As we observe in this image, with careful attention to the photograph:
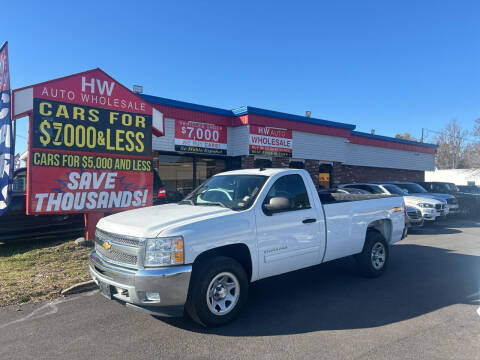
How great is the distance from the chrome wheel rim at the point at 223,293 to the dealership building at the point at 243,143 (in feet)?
28.1

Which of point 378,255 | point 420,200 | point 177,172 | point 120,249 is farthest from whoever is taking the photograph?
point 177,172

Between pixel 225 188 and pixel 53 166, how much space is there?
14.4ft

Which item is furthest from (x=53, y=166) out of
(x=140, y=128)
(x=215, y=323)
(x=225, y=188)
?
(x=215, y=323)

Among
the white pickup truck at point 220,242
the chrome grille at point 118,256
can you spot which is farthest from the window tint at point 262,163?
the chrome grille at point 118,256

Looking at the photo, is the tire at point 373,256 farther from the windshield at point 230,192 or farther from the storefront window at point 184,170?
the storefront window at point 184,170

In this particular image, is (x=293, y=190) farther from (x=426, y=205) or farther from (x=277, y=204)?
(x=426, y=205)

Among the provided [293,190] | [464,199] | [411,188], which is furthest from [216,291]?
[464,199]

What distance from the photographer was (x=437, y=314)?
429 cm

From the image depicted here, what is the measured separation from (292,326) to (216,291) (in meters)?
0.99

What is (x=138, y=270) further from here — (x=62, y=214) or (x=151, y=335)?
(x=62, y=214)

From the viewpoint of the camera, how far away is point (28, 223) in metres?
7.66

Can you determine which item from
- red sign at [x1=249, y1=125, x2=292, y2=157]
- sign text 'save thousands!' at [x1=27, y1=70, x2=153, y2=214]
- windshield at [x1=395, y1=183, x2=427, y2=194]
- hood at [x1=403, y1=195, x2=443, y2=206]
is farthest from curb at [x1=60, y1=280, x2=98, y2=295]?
windshield at [x1=395, y1=183, x2=427, y2=194]

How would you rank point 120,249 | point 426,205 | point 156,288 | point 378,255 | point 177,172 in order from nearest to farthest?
point 156,288, point 120,249, point 378,255, point 426,205, point 177,172

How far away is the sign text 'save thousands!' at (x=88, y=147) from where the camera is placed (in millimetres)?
7133
